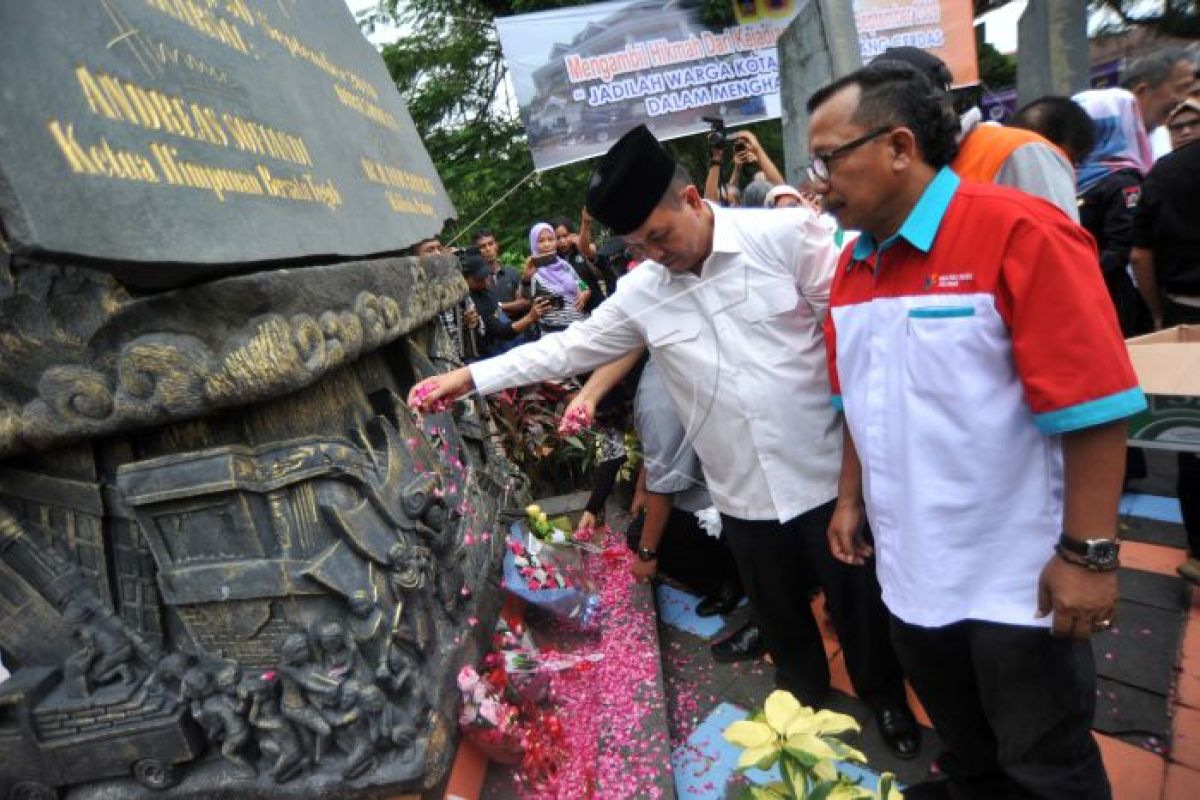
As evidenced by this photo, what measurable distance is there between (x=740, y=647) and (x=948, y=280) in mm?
1963

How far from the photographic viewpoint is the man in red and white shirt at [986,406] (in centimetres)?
123

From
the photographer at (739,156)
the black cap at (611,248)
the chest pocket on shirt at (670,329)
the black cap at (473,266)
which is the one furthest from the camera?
the black cap at (473,266)

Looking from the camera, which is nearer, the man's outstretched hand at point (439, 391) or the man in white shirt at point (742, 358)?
the man in white shirt at point (742, 358)

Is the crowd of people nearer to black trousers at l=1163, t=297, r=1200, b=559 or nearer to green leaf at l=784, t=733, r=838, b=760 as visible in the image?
black trousers at l=1163, t=297, r=1200, b=559

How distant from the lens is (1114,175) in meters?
3.19

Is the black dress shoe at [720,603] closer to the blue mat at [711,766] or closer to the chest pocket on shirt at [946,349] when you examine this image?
the blue mat at [711,766]

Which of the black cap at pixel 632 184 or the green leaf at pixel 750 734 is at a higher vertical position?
the black cap at pixel 632 184

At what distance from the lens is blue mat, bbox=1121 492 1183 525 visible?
3.27 m

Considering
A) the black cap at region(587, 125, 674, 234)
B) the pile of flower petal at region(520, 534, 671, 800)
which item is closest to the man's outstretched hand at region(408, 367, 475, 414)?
the black cap at region(587, 125, 674, 234)

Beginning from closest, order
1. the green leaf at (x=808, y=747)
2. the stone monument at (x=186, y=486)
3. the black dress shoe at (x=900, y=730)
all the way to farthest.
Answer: the green leaf at (x=808, y=747) < the stone monument at (x=186, y=486) < the black dress shoe at (x=900, y=730)

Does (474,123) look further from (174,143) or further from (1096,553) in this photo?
(1096,553)

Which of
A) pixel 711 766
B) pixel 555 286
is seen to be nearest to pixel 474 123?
pixel 555 286

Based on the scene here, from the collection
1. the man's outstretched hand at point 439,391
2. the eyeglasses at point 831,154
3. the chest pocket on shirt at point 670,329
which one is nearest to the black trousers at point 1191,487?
the chest pocket on shirt at point 670,329

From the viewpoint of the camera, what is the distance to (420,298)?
2.93 metres
